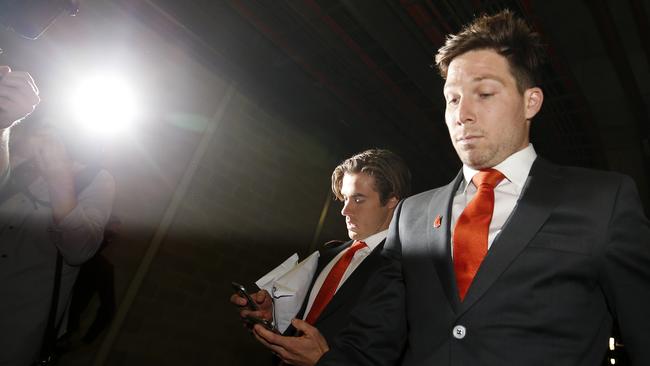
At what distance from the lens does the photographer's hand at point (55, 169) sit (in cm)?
162

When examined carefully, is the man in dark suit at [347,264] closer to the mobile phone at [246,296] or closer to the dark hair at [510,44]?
the mobile phone at [246,296]

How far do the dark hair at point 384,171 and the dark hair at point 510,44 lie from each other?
0.93 m

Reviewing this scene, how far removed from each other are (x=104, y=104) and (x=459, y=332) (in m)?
3.51

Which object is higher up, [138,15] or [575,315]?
[138,15]

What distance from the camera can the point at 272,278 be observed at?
1.95 m

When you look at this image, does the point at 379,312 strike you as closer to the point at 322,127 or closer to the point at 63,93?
the point at 63,93

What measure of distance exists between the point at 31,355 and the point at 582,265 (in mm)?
2214

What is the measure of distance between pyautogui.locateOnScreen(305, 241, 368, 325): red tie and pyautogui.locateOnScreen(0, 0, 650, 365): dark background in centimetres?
173

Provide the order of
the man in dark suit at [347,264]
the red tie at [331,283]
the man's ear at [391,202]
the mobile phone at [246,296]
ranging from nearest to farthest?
the man in dark suit at [347,264] < the mobile phone at [246,296] < the red tie at [331,283] < the man's ear at [391,202]

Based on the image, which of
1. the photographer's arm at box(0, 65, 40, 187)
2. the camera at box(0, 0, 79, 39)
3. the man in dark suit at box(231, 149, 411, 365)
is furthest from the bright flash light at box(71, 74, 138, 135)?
the man in dark suit at box(231, 149, 411, 365)

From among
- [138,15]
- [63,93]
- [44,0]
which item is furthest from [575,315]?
[138,15]

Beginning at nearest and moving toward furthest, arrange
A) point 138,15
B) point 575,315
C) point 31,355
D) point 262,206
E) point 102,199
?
1. point 575,315
2. point 31,355
3. point 102,199
4. point 138,15
5. point 262,206

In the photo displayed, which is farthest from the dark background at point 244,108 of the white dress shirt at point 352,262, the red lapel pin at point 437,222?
the red lapel pin at point 437,222


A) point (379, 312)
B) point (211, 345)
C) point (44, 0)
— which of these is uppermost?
point (44, 0)
